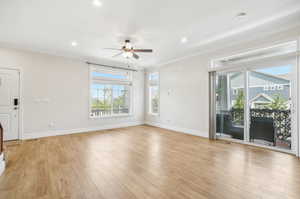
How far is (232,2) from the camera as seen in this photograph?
98.8 inches

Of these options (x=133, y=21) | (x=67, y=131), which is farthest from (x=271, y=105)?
(x=67, y=131)

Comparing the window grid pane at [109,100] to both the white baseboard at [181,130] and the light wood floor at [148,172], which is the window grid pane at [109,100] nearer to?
the white baseboard at [181,130]

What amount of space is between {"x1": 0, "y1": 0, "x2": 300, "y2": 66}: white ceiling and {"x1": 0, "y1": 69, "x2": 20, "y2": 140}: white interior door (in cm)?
96

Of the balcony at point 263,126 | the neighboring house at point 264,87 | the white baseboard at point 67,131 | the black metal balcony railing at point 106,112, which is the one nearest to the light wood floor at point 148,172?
the balcony at point 263,126

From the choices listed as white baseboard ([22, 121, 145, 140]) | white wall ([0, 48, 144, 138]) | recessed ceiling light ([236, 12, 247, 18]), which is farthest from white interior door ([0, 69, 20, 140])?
Answer: recessed ceiling light ([236, 12, 247, 18])

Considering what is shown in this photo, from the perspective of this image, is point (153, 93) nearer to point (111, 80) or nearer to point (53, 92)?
point (111, 80)

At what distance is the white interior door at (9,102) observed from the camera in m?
4.35

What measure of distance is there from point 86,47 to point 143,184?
14.0 feet

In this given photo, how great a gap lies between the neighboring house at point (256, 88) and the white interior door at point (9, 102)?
6445mm

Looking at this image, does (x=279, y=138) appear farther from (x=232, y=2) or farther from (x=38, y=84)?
(x=38, y=84)

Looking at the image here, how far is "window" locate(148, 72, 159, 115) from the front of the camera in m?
7.06

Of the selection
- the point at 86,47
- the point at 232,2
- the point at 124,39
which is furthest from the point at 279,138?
the point at 86,47

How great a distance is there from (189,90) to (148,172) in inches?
146

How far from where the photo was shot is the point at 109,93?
21.6ft
